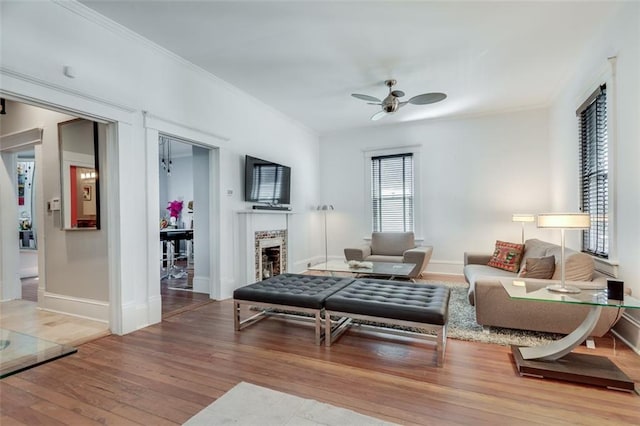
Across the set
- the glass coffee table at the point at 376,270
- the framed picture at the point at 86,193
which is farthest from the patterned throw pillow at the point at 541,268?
the framed picture at the point at 86,193

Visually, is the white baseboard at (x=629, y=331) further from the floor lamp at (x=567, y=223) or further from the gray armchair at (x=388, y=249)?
the gray armchair at (x=388, y=249)

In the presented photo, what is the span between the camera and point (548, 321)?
9.29 ft

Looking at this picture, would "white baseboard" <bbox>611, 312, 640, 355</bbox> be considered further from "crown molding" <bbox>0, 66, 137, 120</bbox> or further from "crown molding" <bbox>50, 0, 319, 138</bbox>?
"crown molding" <bbox>50, 0, 319, 138</bbox>

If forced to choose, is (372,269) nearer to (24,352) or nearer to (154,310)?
(154,310)

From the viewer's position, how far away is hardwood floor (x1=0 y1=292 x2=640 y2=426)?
1.82 meters

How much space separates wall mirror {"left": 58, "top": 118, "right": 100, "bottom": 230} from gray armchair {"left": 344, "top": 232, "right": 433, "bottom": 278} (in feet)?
12.9

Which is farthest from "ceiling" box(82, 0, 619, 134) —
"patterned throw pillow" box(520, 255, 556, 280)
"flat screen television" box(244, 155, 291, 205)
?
"patterned throw pillow" box(520, 255, 556, 280)

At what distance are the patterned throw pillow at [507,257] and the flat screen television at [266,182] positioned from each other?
3.61 metres

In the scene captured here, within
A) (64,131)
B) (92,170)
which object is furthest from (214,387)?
(64,131)

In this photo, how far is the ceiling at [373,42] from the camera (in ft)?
9.38

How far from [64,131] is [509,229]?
6.97 meters

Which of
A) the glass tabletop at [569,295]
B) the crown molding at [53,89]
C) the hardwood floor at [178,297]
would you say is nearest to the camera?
the glass tabletop at [569,295]

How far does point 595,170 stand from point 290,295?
12.2 ft

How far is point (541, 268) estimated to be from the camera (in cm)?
318
